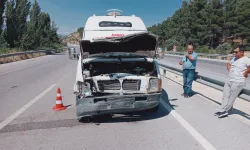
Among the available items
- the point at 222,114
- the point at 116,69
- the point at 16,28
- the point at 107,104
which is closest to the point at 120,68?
the point at 116,69

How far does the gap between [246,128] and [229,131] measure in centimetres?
48

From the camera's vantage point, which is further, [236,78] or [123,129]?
[236,78]

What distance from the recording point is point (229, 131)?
504 centimetres

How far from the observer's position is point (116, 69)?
691 centimetres

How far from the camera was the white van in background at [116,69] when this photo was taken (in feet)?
17.6

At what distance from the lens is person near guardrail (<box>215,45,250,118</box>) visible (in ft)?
18.9

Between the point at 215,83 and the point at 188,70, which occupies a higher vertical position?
the point at 188,70

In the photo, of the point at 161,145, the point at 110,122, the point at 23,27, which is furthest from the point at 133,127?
the point at 23,27

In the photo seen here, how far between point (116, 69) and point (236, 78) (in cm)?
310

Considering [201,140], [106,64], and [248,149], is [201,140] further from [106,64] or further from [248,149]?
[106,64]

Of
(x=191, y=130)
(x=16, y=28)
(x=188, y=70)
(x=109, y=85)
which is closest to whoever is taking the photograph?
(x=191, y=130)

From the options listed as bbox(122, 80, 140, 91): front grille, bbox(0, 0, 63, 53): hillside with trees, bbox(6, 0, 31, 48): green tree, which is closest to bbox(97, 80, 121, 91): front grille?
bbox(122, 80, 140, 91): front grille

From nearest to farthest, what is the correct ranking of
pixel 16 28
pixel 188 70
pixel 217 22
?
pixel 188 70 < pixel 16 28 < pixel 217 22

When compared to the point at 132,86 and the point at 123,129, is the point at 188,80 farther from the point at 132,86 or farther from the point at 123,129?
the point at 123,129
